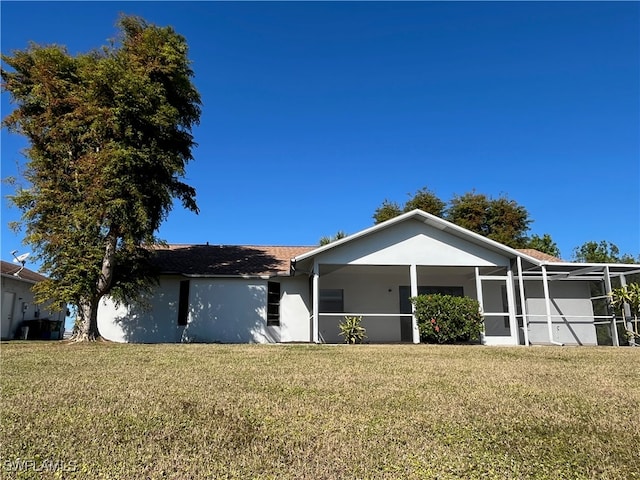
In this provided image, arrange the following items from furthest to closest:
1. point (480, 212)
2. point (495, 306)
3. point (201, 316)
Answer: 1. point (480, 212)
2. point (495, 306)
3. point (201, 316)

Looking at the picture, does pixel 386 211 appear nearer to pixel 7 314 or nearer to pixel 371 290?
pixel 371 290

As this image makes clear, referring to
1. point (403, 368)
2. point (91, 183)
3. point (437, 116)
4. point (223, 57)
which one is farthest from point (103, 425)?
point (437, 116)

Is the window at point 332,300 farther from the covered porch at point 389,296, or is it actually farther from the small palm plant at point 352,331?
the small palm plant at point 352,331

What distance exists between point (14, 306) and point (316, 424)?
19.8m

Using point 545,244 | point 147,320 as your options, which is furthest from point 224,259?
point 545,244

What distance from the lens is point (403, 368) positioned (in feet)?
24.4

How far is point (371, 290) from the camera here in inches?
722

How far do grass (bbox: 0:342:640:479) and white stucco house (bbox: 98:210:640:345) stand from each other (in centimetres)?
854

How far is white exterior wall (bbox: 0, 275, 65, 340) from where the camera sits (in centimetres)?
1808

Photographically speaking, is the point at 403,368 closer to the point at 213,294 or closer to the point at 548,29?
the point at 213,294

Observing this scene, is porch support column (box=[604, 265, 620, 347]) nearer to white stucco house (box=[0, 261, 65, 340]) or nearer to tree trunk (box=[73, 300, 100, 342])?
tree trunk (box=[73, 300, 100, 342])

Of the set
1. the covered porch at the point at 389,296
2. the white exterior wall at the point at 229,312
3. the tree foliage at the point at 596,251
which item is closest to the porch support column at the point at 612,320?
the covered porch at the point at 389,296

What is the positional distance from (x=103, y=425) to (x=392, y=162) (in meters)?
22.1

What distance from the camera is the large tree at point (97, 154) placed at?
536 inches
